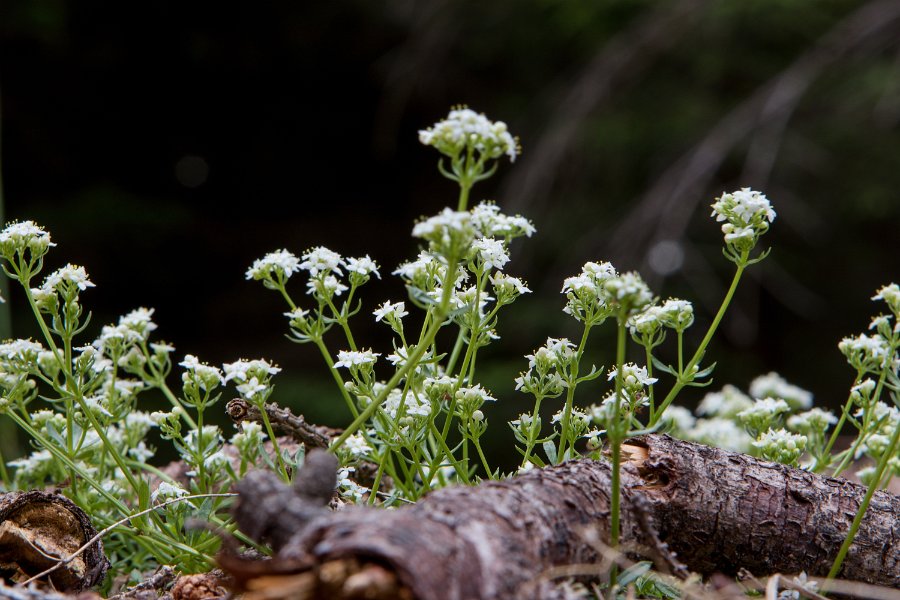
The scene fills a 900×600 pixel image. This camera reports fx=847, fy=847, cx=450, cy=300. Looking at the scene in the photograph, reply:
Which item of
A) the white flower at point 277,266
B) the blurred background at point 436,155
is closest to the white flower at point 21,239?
the white flower at point 277,266

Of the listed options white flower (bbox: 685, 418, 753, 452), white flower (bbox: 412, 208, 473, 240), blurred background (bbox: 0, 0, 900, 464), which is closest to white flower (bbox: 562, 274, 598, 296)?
white flower (bbox: 412, 208, 473, 240)

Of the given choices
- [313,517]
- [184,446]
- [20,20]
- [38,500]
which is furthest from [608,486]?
[20,20]

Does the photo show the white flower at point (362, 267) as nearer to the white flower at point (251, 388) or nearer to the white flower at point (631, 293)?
the white flower at point (251, 388)

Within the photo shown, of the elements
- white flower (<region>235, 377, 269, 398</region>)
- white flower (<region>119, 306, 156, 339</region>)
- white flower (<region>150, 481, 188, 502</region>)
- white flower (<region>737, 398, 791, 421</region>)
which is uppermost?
white flower (<region>119, 306, 156, 339</region>)

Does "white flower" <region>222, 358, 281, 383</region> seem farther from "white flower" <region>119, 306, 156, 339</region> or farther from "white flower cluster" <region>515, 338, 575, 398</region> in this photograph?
A: "white flower cluster" <region>515, 338, 575, 398</region>

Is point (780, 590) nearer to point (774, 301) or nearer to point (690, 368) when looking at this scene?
point (690, 368)

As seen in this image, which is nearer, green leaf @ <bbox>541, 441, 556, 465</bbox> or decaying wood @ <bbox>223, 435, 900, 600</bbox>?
decaying wood @ <bbox>223, 435, 900, 600</bbox>

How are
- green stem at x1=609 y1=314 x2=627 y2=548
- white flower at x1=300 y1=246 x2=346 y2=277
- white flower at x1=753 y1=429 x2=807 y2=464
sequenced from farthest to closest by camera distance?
white flower at x1=753 y1=429 x2=807 y2=464
white flower at x1=300 y1=246 x2=346 y2=277
green stem at x1=609 y1=314 x2=627 y2=548
